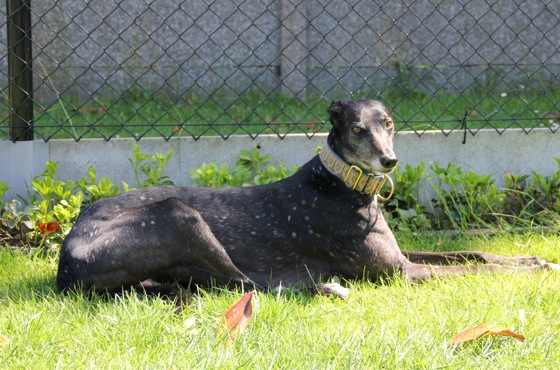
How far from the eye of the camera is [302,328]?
3.46 metres

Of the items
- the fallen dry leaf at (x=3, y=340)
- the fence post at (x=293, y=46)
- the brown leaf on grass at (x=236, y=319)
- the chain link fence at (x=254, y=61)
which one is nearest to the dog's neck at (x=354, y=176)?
the brown leaf on grass at (x=236, y=319)

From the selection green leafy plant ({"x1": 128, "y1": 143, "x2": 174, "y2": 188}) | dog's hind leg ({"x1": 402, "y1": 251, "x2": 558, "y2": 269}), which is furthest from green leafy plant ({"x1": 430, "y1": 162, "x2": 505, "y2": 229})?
green leafy plant ({"x1": 128, "y1": 143, "x2": 174, "y2": 188})

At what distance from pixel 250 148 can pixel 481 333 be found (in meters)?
2.73

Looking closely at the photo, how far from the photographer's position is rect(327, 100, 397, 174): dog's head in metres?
4.22

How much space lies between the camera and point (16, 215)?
5066mm

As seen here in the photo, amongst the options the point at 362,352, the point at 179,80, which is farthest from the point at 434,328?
the point at 179,80

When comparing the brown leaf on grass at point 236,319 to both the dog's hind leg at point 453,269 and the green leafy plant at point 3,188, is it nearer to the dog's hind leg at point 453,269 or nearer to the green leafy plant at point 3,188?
the dog's hind leg at point 453,269

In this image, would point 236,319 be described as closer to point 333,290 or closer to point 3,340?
point 333,290

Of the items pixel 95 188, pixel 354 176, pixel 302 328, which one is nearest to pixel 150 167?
pixel 95 188

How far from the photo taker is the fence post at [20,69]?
536 centimetres

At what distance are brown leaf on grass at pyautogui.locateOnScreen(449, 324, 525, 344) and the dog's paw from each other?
2.84 feet

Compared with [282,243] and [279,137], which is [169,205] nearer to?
[282,243]

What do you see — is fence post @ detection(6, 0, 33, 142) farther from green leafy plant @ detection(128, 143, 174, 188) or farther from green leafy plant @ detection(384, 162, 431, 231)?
green leafy plant @ detection(384, 162, 431, 231)

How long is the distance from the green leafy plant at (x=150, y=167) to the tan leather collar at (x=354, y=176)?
137 cm
